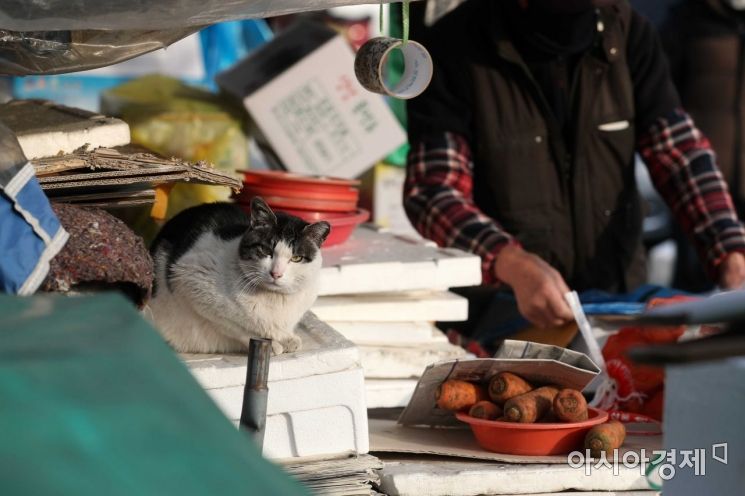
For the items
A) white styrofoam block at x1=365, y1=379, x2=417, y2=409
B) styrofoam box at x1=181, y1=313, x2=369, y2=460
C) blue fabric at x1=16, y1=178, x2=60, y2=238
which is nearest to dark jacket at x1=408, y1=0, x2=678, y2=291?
white styrofoam block at x1=365, y1=379, x2=417, y2=409

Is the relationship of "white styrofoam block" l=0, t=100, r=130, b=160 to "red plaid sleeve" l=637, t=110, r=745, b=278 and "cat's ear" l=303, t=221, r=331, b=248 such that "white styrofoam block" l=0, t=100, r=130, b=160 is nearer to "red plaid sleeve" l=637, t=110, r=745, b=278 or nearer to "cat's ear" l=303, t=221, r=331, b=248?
"cat's ear" l=303, t=221, r=331, b=248

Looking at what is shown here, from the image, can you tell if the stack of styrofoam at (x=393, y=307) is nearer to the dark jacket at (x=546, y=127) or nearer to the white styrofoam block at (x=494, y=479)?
the white styrofoam block at (x=494, y=479)

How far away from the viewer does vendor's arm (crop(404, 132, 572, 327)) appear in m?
2.62

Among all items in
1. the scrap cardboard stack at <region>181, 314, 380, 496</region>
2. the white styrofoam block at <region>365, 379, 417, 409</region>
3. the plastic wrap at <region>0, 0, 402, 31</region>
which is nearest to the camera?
the plastic wrap at <region>0, 0, 402, 31</region>

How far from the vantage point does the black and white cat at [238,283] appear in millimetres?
1943

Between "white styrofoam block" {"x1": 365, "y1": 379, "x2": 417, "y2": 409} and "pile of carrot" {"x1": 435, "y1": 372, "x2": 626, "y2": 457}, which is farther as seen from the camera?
"white styrofoam block" {"x1": 365, "y1": 379, "x2": 417, "y2": 409}

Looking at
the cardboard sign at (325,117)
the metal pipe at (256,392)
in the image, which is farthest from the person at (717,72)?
the metal pipe at (256,392)

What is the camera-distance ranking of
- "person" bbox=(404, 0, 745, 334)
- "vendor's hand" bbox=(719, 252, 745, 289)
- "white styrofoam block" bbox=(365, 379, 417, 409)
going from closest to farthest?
1. "white styrofoam block" bbox=(365, 379, 417, 409)
2. "vendor's hand" bbox=(719, 252, 745, 289)
3. "person" bbox=(404, 0, 745, 334)

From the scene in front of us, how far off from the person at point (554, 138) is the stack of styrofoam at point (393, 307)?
530mm

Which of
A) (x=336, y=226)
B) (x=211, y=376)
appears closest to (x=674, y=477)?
(x=211, y=376)

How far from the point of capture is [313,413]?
1832 mm

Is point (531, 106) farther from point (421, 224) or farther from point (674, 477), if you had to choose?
point (674, 477)

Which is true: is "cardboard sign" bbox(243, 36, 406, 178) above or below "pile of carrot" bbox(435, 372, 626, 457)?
above

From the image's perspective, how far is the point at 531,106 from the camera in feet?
10.3
